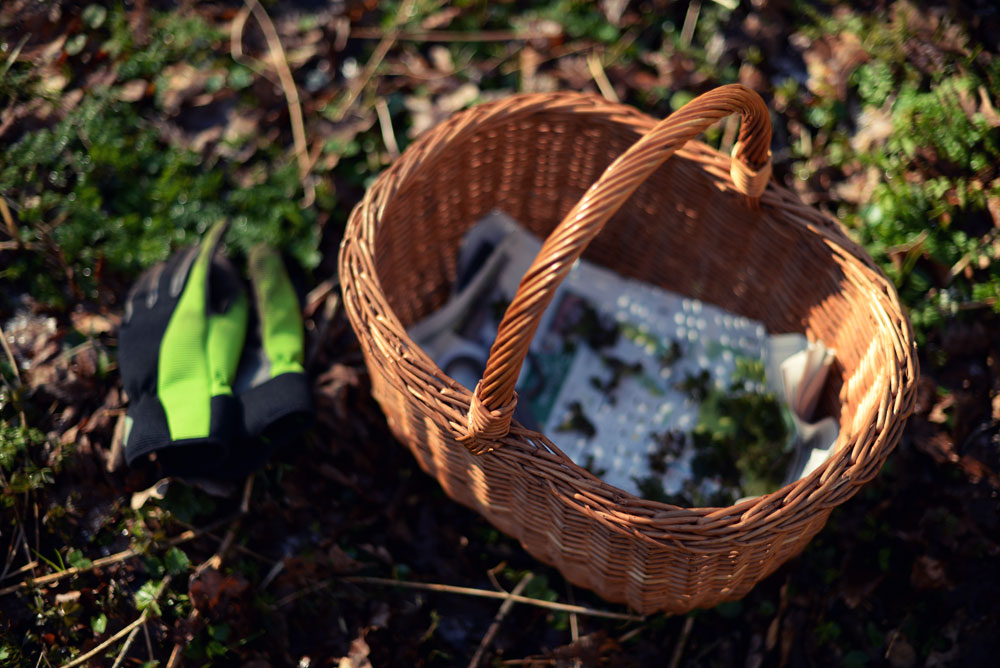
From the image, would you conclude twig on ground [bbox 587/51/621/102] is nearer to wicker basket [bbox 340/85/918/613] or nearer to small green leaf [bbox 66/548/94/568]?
wicker basket [bbox 340/85/918/613]

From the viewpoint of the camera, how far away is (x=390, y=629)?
1833 mm

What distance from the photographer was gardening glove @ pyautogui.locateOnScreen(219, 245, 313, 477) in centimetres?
185

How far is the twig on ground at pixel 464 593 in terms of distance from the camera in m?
1.88

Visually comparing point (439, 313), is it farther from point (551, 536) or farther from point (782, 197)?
point (782, 197)

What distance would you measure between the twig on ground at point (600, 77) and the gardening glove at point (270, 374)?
1399mm

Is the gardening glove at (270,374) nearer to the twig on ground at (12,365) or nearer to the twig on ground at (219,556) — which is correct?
the twig on ground at (219,556)

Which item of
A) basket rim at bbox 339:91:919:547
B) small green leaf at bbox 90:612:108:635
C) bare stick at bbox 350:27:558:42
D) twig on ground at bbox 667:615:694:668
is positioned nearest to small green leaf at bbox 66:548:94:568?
small green leaf at bbox 90:612:108:635

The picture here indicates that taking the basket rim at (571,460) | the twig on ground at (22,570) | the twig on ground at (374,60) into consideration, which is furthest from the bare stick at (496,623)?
the twig on ground at (374,60)

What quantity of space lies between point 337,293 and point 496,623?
1130mm

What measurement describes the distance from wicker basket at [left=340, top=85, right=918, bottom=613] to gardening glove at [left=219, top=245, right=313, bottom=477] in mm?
262

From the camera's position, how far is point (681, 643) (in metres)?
1.87

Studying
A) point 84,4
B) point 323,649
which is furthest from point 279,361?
point 84,4

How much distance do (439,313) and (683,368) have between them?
81 cm

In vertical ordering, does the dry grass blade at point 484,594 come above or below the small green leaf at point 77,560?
below
